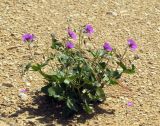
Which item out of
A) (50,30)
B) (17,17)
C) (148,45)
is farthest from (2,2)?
(148,45)

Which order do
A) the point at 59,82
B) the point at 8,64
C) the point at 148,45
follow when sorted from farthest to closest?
the point at 148,45 → the point at 8,64 → the point at 59,82

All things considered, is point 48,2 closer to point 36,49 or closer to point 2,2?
point 2,2

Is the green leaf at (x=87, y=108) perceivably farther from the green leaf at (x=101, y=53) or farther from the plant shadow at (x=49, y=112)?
the green leaf at (x=101, y=53)

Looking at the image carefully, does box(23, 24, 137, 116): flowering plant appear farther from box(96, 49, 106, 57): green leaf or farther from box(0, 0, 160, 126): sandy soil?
box(0, 0, 160, 126): sandy soil

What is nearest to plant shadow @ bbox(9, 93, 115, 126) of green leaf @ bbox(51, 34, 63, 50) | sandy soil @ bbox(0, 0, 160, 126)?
sandy soil @ bbox(0, 0, 160, 126)

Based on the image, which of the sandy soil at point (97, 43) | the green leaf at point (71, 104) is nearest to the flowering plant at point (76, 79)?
the green leaf at point (71, 104)

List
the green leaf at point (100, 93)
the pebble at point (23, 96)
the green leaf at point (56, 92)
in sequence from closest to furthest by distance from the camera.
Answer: the green leaf at point (56, 92), the green leaf at point (100, 93), the pebble at point (23, 96)

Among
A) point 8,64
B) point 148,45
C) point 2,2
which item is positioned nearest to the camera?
point 8,64

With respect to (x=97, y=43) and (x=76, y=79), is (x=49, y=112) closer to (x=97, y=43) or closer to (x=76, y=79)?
(x=76, y=79)
